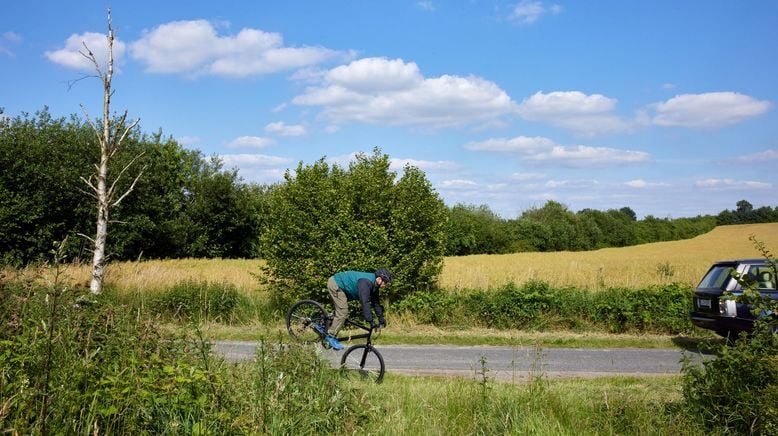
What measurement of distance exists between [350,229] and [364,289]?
7.11 meters

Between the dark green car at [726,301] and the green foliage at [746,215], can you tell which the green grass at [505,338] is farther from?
the green foliage at [746,215]

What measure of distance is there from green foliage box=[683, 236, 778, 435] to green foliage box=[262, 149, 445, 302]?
1139 centimetres

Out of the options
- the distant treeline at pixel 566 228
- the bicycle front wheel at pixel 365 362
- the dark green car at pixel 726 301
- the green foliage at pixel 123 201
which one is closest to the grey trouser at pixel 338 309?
the bicycle front wheel at pixel 365 362

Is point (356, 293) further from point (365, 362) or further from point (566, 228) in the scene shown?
point (566, 228)

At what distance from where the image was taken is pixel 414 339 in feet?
45.6

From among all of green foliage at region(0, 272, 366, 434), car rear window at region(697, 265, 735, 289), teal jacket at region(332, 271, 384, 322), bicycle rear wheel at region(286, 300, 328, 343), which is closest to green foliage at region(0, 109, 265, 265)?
bicycle rear wheel at region(286, 300, 328, 343)

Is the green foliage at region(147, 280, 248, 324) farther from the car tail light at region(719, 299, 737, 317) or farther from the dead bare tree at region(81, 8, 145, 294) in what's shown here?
the car tail light at region(719, 299, 737, 317)

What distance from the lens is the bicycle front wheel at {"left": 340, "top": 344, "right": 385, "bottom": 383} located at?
806 cm

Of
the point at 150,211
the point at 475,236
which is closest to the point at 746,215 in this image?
the point at 475,236

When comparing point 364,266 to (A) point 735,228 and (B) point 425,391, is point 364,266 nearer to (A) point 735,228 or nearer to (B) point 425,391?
(B) point 425,391

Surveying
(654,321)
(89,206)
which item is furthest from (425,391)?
(89,206)

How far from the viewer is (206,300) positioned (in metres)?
15.8

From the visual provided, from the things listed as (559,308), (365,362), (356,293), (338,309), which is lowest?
(365,362)

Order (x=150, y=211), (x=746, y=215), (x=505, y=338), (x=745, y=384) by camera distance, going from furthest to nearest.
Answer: (x=746, y=215) → (x=150, y=211) → (x=505, y=338) → (x=745, y=384)
